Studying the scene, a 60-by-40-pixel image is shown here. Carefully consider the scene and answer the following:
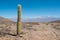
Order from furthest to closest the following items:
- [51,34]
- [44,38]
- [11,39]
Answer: [51,34] < [44,38] < [11,39]

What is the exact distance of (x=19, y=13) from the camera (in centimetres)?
1692

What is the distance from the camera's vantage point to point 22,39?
16031 millimetres

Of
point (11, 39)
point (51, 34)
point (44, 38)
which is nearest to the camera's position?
point (11, 39)

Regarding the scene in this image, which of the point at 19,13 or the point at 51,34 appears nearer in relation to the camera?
the point at 19,13

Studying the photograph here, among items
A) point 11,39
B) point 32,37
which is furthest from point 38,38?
point 11,39

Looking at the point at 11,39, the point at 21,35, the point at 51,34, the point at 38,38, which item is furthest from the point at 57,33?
the point at 11,39

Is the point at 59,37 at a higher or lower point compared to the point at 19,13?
lower

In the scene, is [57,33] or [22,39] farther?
[57,33]

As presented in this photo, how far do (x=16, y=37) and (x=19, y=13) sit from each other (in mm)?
2593

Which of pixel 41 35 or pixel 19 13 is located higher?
pixel 19 13

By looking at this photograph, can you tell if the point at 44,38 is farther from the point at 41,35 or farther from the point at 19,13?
the point at 19,13

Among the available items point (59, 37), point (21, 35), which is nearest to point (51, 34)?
point (59, 37)

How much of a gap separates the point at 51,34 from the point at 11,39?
5.04 meters

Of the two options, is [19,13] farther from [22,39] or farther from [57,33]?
[57,33]
